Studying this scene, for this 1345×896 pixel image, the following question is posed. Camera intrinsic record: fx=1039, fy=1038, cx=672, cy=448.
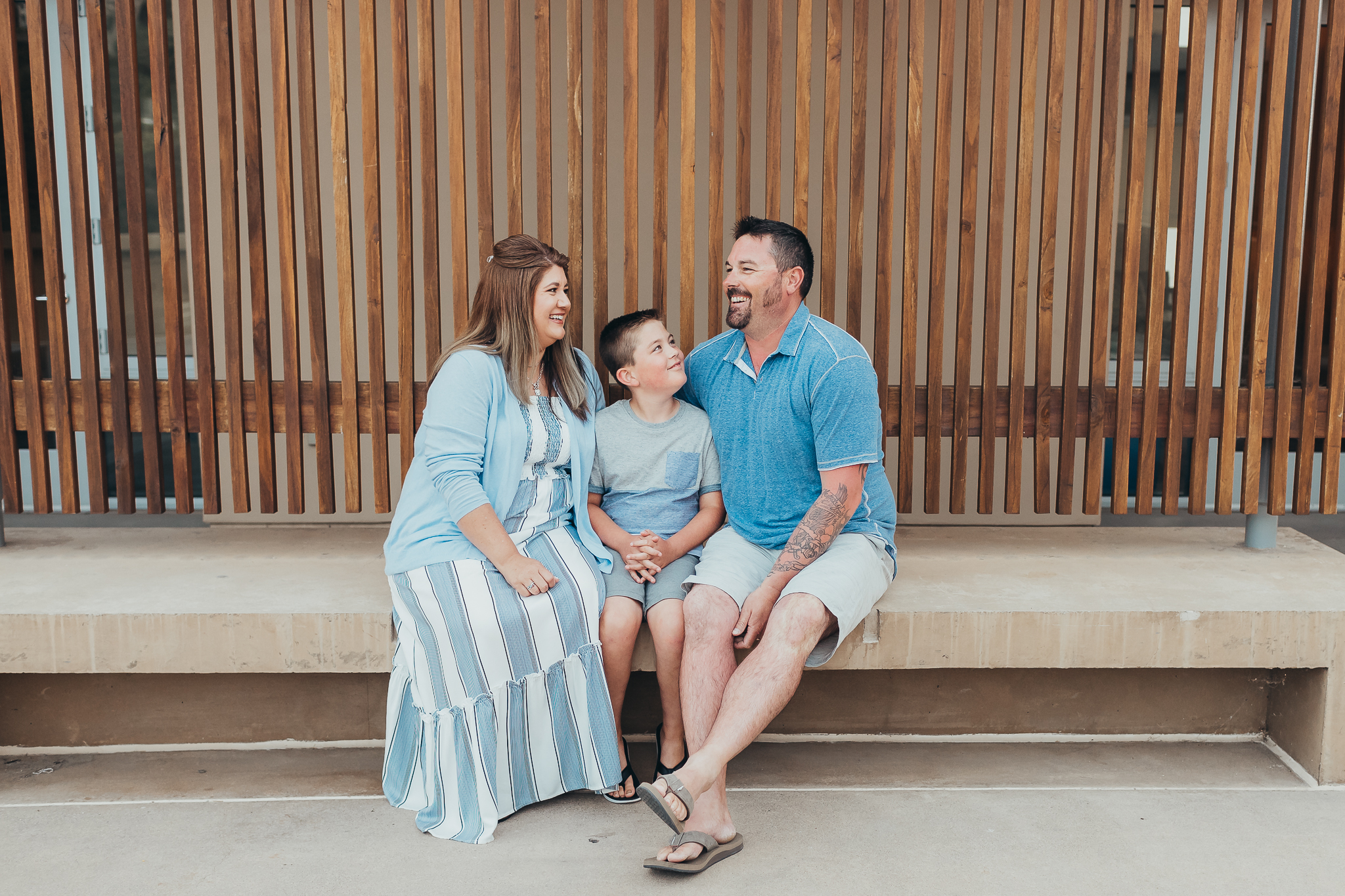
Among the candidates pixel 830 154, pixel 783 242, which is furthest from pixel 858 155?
pixel 783 242

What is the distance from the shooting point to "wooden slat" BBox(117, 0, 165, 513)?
307 cm

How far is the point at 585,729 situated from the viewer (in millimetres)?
2584

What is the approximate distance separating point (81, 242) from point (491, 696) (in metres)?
1.95

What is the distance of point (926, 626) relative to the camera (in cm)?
271

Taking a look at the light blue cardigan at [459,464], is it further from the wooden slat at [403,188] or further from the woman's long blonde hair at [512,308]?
the wooden slat at [403,188]

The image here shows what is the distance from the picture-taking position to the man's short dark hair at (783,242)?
2775 mm

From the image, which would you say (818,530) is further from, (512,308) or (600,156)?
(600,156)

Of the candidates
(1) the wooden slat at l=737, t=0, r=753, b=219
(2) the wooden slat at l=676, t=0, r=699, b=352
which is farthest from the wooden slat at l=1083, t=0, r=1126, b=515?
(2) the wooden slat at l=676, t=0, r=699, b=352

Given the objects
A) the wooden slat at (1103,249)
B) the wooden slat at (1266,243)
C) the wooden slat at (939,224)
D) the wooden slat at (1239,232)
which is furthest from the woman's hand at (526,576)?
the wooden slat at (1266,243)

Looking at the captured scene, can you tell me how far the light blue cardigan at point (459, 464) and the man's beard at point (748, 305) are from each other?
623 mm

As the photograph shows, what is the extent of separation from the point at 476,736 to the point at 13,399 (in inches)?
77.5

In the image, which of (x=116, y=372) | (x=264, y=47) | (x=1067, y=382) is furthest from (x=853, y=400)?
(x=264, y=47)

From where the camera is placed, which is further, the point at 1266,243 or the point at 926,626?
the point at 1266,243

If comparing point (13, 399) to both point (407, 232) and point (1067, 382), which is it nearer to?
point (407, 232)
